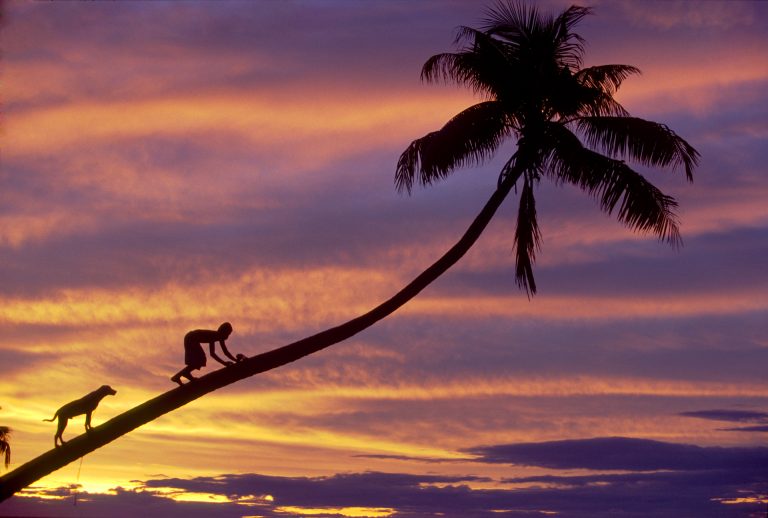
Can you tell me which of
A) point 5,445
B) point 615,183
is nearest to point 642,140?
point 615,183

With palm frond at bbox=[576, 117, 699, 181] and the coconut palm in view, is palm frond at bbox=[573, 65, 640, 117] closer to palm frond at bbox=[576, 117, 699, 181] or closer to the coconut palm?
palm frond at bbox=[576, 117, 699, 181]

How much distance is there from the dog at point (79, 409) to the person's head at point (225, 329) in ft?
7.86

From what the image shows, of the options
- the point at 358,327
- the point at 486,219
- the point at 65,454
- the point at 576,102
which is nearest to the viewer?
the point at 65,454

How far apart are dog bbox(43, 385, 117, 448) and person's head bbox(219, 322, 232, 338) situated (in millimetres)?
2395

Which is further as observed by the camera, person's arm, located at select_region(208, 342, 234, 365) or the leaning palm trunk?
person's arm, located at select_region(208, 342, 234, 365)

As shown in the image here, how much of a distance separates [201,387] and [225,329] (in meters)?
1.24

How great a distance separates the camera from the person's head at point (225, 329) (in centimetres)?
1984

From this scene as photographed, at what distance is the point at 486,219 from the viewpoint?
23312 millimetres

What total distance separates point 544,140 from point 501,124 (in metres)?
1.15

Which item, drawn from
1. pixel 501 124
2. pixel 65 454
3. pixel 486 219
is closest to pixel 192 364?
pixel 65 454

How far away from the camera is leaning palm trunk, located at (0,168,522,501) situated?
19.5 metres

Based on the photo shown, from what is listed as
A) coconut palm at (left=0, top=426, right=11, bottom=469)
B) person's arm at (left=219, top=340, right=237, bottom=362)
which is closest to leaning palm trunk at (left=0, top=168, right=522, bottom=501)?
person's arm at (left=219, top=340, right=237, bottom=362)

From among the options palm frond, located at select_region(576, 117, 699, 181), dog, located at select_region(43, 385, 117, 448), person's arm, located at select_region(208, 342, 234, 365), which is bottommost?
dog, located at select_region(43, 385, 117, 448)

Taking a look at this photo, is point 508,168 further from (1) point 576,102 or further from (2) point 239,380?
(2) point 239,380
